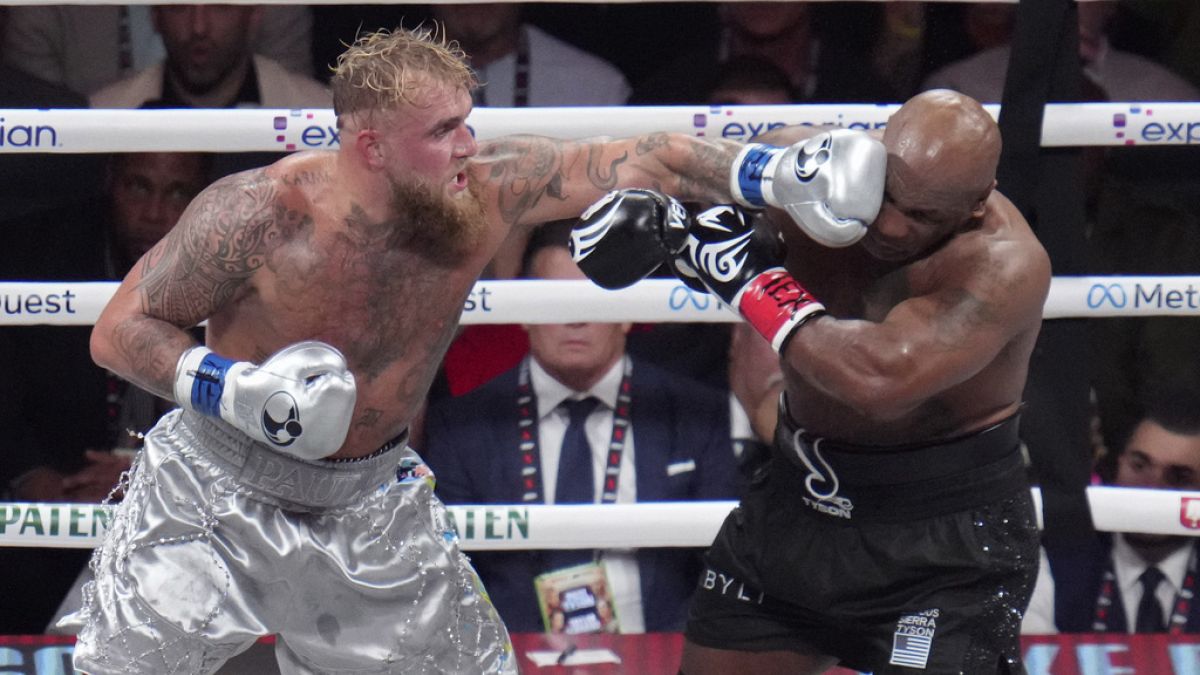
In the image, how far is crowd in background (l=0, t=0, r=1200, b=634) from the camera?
319 centimetres

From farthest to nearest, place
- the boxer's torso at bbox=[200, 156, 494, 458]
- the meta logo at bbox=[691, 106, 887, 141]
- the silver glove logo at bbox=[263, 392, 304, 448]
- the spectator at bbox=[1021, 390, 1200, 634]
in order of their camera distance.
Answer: the spectator at bbox=[1021, 390, 1200, 634]
the meta logo at bbox=[691, 106, 887, 141]
the boxer's torso at bbox=[200, 156, 494, 458]
the silver glove logo at bbox=[263, 392, 304, 448]

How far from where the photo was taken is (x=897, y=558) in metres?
2.33

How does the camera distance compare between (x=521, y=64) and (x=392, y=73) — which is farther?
(x=521, y=64)

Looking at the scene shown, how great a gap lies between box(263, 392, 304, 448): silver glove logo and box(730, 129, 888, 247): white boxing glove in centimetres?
74

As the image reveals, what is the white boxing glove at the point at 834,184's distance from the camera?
2133mm

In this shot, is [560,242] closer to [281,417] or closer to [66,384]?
[66,384]

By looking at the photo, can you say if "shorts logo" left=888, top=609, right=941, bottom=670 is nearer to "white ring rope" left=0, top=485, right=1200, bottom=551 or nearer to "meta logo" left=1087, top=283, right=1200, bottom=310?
"white ring rope" left=0, top=485, right=1200, bottom=551

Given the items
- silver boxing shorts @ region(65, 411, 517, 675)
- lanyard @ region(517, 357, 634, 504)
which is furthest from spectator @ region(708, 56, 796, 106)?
silver boxing shorts @ region(65, 411, 517, 675)

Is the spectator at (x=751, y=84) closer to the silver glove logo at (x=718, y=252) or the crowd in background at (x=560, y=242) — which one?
the crowd in background at (x=560, y=242)

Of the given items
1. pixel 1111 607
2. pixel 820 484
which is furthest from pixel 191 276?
pixel 1111 607

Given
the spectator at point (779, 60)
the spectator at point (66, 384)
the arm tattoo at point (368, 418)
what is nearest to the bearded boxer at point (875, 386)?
the arm tattoo at point (368, 418)

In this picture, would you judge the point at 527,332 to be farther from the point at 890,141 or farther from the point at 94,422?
the point at 890,141

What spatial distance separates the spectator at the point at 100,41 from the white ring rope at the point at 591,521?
1.02 metres

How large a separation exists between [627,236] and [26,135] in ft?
4.19
